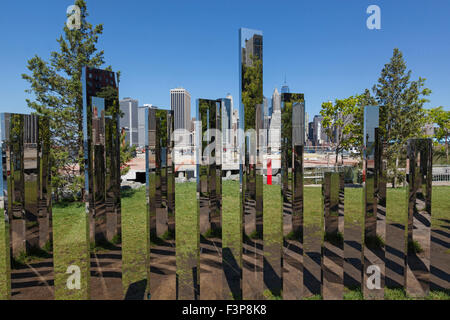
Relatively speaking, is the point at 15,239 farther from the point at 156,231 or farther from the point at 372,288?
the point at 372,288

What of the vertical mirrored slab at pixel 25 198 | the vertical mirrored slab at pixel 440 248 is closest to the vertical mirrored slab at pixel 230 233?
the vertical mirrored slab at pixel 25 198

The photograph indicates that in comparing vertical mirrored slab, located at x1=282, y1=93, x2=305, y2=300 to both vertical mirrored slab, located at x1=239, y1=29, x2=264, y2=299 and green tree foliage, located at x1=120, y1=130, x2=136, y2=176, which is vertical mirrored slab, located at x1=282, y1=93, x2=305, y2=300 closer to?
vertical mirrored slab, located at x1=239, y1=29, x2=264, y2=299

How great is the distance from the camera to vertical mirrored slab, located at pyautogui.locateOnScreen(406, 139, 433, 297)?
9.96ft

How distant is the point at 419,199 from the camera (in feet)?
10.2

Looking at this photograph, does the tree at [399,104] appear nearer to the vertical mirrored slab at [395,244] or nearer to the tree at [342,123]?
the tree at [342,123]

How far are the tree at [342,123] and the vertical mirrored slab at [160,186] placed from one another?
613 inches

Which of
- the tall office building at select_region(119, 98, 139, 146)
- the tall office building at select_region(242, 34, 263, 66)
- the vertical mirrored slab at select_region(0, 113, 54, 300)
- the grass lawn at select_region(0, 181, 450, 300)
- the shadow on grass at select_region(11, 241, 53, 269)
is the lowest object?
the grass lawn at select_region(0, 181, 450, 300)

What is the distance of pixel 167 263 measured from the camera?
2664mm

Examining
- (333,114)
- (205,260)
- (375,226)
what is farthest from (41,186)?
(333,114)

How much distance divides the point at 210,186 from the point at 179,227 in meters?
4.27

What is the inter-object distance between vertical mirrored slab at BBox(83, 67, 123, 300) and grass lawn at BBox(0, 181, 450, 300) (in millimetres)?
223

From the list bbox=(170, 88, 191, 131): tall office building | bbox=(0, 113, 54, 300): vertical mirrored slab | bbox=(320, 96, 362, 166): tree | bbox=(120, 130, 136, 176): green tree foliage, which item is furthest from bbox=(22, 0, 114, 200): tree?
bbox=(320, 96, 362, 166): tree

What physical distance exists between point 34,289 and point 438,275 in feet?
18.3

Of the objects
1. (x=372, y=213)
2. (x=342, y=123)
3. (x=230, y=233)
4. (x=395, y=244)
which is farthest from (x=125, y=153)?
(x=342, y=123)
